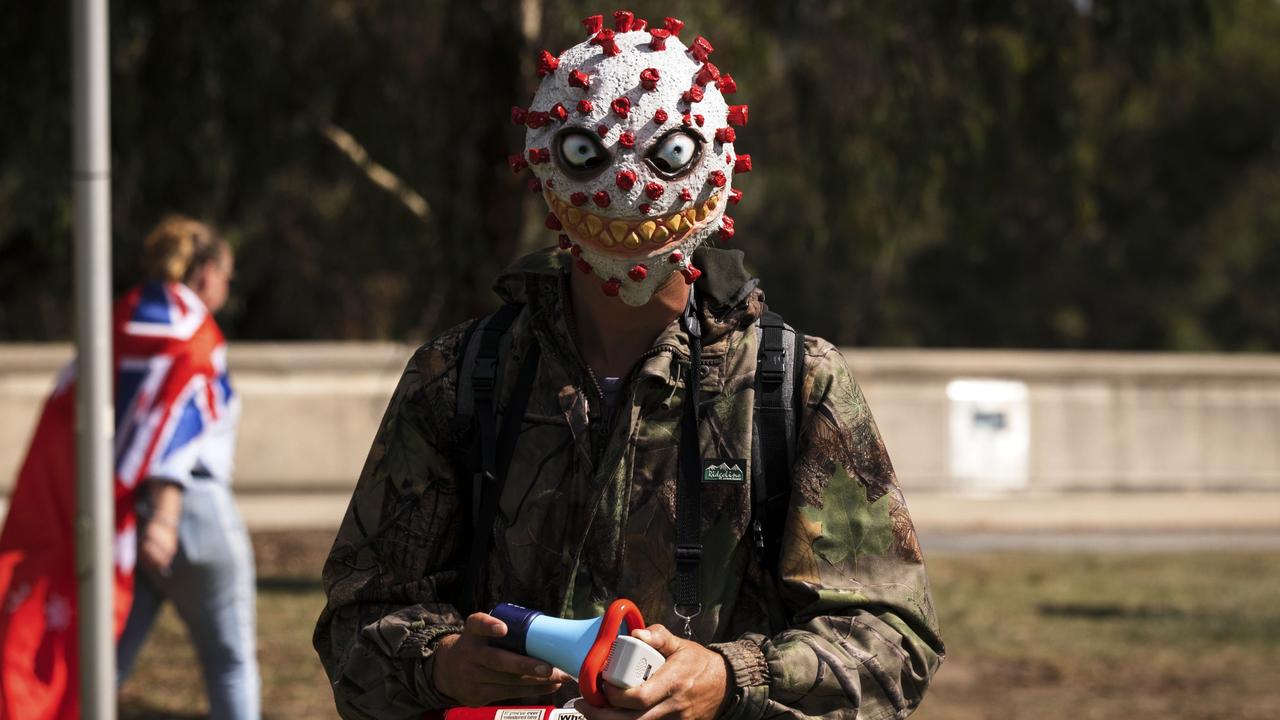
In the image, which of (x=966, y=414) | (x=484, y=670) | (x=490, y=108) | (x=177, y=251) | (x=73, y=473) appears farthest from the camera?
(x=966, y=414)

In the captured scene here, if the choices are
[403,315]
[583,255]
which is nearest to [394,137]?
[403,315]

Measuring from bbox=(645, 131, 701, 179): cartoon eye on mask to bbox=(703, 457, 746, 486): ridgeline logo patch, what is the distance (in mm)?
417

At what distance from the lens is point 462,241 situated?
8719mm

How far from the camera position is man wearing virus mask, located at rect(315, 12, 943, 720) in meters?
2.36

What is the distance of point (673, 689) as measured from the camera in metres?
2.19

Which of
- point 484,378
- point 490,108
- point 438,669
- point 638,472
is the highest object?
point 490,108

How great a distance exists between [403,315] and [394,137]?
4.40 feet

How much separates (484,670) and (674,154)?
2.52 ft

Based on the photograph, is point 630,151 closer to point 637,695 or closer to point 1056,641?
point 637,695

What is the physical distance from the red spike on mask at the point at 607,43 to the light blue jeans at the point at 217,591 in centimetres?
333

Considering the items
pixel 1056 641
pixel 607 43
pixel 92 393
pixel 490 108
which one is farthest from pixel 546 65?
pixel 1056 641

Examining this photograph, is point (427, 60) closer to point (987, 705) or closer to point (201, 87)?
point (201, 87)

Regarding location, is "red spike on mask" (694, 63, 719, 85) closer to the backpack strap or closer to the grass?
the backpack strap

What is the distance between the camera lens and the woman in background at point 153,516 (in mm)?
5309
